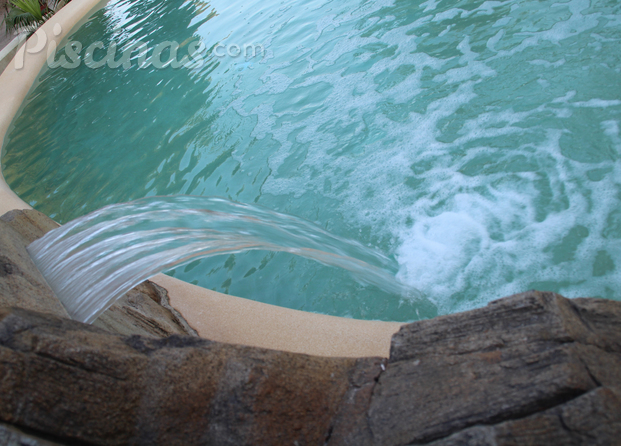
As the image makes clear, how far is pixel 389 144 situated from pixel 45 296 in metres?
3.07

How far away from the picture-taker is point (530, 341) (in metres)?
1.18

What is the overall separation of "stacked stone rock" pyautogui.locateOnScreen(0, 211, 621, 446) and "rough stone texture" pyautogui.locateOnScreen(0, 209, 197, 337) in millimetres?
410

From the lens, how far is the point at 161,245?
2410mm

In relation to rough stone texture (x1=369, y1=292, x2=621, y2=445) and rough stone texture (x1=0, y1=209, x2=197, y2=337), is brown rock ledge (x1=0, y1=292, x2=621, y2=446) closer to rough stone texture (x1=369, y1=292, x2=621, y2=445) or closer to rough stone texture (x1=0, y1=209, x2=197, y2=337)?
rough stone texture (x1=369, y1=292, x2=621, y2=445)

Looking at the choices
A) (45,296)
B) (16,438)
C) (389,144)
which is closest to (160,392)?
(16,438)

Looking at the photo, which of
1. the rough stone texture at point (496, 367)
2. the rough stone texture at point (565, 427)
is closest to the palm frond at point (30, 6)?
the rough stone texture at point (496, 367)

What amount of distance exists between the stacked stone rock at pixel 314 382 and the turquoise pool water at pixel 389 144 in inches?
55.4

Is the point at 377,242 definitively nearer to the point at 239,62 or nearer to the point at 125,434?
the point at 125,434

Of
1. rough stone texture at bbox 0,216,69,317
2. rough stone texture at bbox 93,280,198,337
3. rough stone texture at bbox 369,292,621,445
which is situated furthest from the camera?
rough stone texture at bbox 93,280,198,337

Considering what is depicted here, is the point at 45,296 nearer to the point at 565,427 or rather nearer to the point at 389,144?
the point at 565,427

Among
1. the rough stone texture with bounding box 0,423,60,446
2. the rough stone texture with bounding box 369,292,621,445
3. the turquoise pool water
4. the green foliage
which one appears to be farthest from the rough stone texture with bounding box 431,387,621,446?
the green foliage

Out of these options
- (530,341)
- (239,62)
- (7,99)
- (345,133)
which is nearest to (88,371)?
(530,341)

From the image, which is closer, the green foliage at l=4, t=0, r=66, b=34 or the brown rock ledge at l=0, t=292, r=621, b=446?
the brown rock ledge at l=0, t=292, r=621, b=446

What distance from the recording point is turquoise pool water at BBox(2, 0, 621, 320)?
289 centimetres
